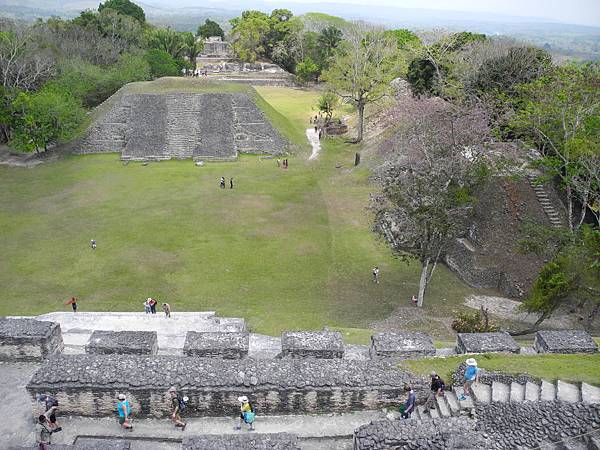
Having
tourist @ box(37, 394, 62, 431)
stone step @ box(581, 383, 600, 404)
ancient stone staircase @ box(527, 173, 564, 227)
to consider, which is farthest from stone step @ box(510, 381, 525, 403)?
ancient stone staircase @ box(527, 173, 564, 227)

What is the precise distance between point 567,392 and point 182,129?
3249cm

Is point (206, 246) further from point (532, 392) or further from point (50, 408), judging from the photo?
point (532, 392)

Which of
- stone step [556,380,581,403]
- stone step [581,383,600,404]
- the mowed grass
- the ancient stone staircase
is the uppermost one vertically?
the ancient stone staircase

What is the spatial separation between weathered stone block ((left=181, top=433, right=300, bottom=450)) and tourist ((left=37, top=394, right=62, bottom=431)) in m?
3.00

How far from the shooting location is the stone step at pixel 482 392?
32.0 feet

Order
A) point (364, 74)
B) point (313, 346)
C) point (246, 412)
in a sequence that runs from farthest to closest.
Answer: point (364, 74) < point (313, 346) < point (246, 412)

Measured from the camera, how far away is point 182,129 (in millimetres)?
36719

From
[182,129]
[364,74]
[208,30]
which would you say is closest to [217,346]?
[182,129]

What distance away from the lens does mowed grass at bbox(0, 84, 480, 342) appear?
17.8m

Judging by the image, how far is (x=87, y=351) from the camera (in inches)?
447

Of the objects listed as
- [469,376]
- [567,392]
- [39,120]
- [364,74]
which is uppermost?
[364,74]

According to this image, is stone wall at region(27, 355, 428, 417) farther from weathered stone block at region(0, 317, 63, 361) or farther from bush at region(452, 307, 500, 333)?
bush at region(452, 307, 500, 333)

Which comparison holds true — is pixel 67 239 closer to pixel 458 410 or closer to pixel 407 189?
pixel 407 189

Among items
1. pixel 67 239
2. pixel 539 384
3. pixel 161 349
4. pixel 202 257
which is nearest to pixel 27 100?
pixel 67 239
